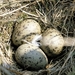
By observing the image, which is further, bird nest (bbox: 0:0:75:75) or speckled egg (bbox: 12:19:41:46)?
speckled egg (bbox: 12:19:41:46)

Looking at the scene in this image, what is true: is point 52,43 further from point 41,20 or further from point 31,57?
point 41,20

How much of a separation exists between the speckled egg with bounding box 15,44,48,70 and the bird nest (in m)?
0.08

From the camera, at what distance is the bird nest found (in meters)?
3.31

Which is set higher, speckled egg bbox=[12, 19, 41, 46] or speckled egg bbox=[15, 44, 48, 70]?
speckled egg bbox=[12, 19, 41, 46]

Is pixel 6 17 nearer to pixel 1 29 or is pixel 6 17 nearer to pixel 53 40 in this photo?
pixel 1 29

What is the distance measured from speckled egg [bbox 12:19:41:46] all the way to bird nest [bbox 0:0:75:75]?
14 cm

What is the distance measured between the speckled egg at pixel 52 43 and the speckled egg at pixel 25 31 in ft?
0.44

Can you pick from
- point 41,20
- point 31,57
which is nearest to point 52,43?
point 31,57

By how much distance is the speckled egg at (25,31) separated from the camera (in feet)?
11.2

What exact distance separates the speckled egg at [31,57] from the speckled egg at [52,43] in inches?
3.2

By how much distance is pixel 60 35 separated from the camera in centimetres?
340

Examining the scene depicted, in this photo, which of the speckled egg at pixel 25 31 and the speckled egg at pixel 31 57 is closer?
the speckled egg at pixel 31 57

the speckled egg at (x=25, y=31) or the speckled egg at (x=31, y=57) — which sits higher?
the speckled egg at (x=25, y=31)

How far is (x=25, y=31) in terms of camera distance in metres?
3.43
